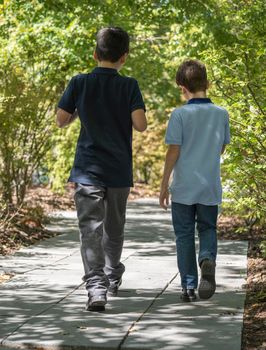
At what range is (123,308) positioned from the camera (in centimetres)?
544

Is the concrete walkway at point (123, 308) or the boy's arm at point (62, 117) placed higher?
the boy's arm at point (62, 117)

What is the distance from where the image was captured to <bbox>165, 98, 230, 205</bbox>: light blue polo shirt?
18.4ft

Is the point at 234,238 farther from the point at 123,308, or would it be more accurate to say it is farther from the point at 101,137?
the point at 101,137

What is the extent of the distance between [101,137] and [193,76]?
0.88m

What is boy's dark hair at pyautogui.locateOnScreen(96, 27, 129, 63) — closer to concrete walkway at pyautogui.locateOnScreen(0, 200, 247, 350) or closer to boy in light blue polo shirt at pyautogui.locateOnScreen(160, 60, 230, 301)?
boy in light blue polo shirt at pyautogui.locateOnScreen(160, 60, 230, 301)

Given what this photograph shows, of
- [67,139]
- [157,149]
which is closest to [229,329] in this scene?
[67,139]

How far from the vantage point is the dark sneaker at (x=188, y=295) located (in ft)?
18.7

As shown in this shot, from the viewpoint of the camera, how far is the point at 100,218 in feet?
18.0

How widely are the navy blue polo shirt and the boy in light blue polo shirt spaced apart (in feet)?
1.12

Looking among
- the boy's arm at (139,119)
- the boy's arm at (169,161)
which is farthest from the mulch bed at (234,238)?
the boy's arm at (139,119)

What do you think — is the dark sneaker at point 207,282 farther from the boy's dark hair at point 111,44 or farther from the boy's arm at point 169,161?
the boy's dark hair at point 111,44

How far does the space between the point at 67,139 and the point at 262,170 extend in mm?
11200

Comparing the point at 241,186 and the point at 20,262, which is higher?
the point at 241,186

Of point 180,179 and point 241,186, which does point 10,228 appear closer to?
point 241,186
